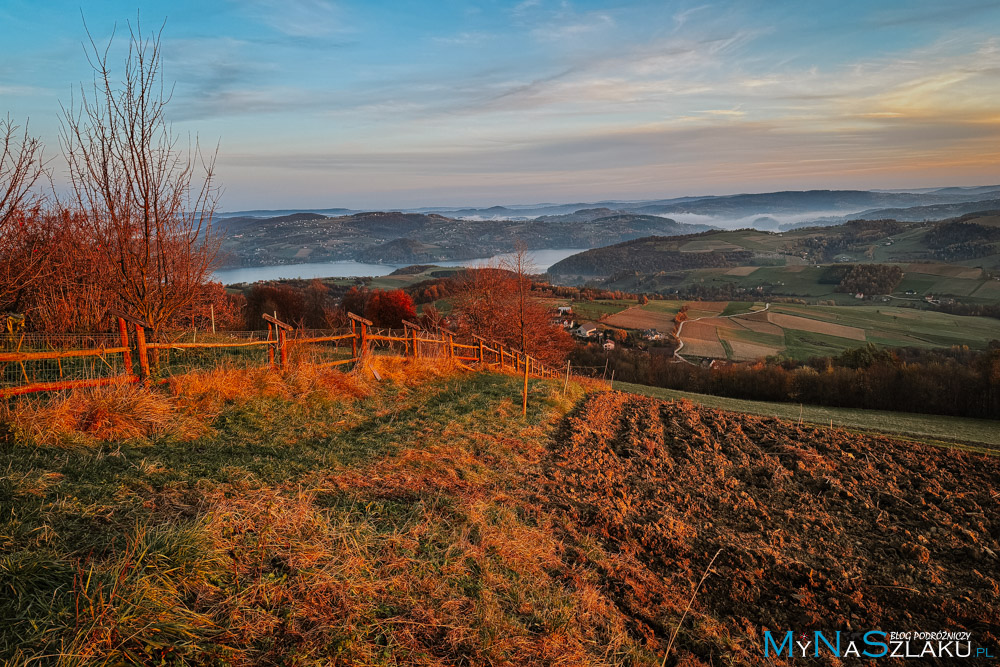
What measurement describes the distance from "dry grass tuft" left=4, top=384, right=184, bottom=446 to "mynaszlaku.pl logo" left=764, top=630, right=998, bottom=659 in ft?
20.4

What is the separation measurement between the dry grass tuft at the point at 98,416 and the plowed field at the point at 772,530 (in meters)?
4.54

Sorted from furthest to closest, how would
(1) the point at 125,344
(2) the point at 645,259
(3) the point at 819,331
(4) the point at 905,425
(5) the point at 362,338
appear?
(2) the point at 645,259, (3) the point at 819,331, (4) the point at 905,425, (5) the point at 362,338, (1) the point at 125,344

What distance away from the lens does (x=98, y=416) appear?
212 inches

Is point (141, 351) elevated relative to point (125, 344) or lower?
lower

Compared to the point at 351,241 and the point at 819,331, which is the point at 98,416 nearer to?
the point at 819,331

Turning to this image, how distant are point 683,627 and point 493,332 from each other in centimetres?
2815

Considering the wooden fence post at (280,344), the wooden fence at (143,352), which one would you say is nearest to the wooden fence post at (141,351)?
the wooden fence at (143,352)

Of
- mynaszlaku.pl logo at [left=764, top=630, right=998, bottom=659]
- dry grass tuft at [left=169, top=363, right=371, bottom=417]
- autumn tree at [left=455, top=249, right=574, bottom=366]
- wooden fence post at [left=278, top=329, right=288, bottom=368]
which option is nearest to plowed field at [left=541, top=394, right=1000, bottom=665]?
mynaszlaku.pl logo at [left=764, top=630, right=998, bottom=659]

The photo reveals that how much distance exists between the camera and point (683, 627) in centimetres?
389

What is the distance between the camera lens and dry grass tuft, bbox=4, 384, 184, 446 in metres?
4.95

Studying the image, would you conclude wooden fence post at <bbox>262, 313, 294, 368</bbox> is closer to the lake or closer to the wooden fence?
the wooden fence

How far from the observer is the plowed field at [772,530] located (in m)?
4.21

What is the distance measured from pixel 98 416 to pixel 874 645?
7624 millimetres

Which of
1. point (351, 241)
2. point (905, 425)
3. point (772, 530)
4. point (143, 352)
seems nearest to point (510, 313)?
point (905, 425)
